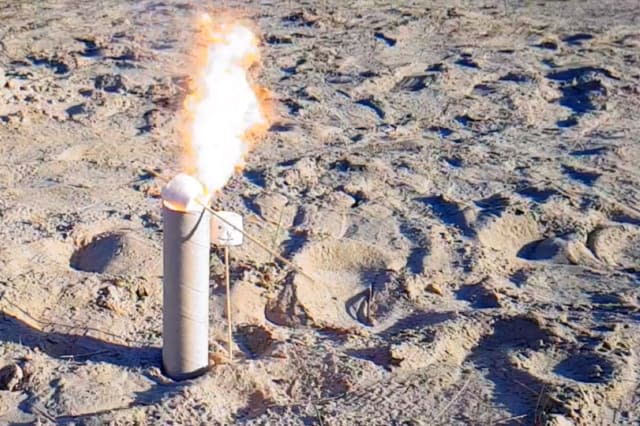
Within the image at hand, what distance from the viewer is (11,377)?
13.0 feet

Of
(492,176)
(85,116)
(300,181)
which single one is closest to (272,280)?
(300,181)

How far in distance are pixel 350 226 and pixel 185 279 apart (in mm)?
1684

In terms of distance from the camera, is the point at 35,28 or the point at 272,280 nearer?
the point at 272,280

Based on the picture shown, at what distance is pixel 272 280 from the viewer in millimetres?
4797

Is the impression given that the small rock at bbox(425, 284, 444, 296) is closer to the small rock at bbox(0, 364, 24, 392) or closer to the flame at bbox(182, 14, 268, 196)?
the flame at bbox(182, 14, 268, 196)

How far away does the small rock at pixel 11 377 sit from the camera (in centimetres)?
392

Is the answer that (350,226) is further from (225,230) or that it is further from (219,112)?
(225,230)

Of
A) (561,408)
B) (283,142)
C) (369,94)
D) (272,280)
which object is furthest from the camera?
(369,94)

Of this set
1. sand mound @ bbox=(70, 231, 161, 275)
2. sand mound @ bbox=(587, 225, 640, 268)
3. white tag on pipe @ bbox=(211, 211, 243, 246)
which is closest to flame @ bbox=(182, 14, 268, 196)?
white tag on pipe @ bbox=(211, 211, 243, 246)

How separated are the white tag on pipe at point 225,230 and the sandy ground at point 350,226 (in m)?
0.46

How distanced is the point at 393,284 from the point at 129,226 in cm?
131

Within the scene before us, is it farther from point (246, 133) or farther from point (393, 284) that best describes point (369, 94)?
point (393, 284)

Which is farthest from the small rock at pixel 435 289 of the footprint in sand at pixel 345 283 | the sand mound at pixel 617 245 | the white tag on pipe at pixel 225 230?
the white tag on pipe at pixel 225 230

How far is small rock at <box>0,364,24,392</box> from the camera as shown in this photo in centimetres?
392
